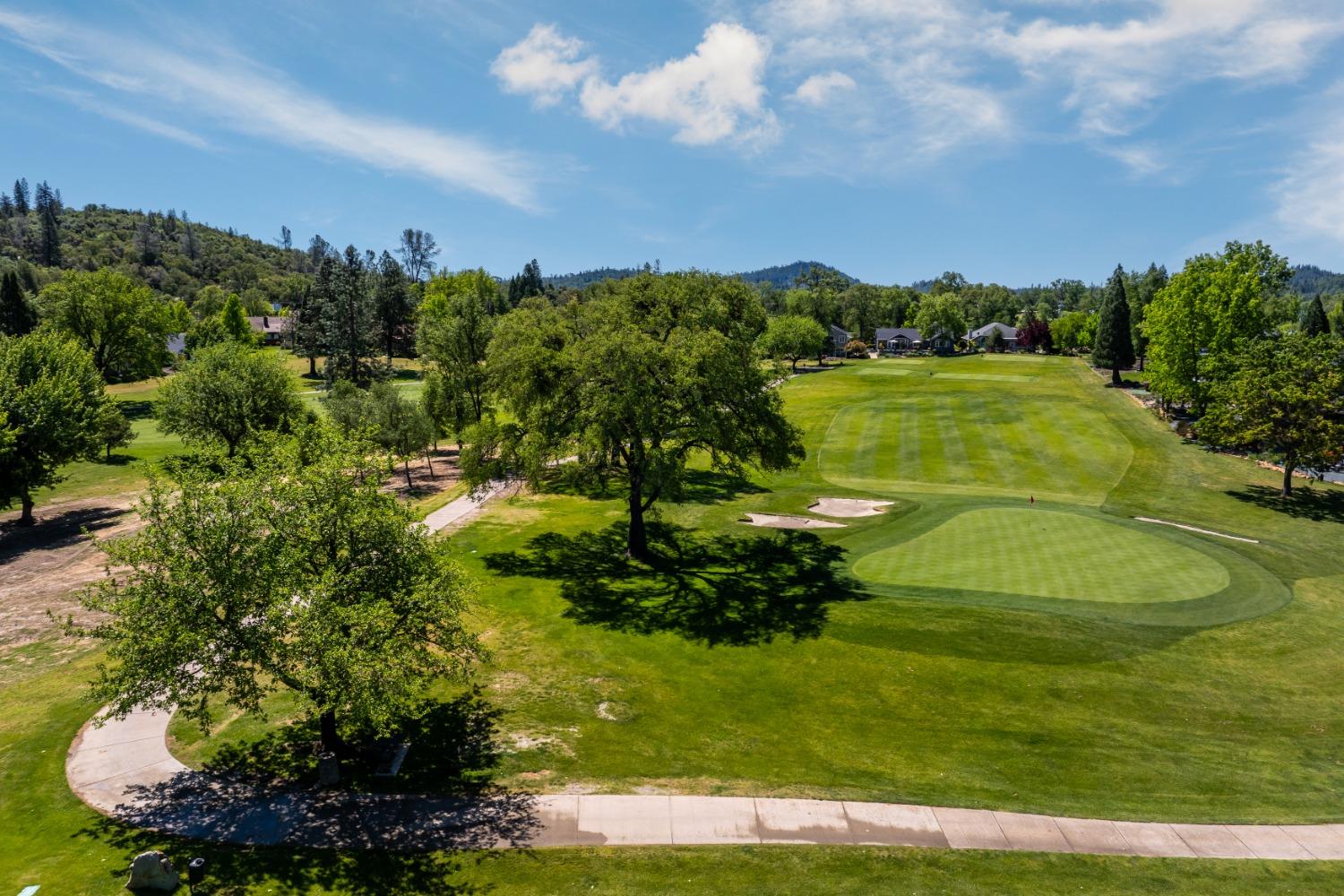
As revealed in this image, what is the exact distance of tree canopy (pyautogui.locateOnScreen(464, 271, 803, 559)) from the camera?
29.5 metres

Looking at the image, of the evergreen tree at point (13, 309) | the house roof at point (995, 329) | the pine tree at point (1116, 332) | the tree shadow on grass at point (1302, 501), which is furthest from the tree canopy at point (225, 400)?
the house roof at point (995, 329)

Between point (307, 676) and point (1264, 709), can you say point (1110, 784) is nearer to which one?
point (1264, 709)

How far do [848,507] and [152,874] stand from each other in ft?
121

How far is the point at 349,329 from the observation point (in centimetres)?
8538

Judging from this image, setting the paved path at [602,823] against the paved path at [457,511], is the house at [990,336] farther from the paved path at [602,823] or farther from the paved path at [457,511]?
the paved path at [602,823]

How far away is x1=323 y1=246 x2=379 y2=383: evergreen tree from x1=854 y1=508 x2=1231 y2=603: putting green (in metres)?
73.8

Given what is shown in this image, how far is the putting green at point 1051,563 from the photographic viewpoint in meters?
29.4

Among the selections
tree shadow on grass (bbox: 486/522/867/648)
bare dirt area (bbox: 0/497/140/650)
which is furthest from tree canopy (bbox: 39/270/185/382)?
tree shadow on grass (bbox: 486/522/867/648)

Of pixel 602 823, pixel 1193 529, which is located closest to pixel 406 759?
pixel 602 823

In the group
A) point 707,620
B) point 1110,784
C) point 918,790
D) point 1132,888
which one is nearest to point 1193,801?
point 1110,784

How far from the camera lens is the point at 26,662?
2219 cm

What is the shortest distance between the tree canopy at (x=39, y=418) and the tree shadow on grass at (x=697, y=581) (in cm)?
2364

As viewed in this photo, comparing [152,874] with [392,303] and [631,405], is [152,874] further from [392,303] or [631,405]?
[392,303]

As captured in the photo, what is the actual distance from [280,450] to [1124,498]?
4805cm
